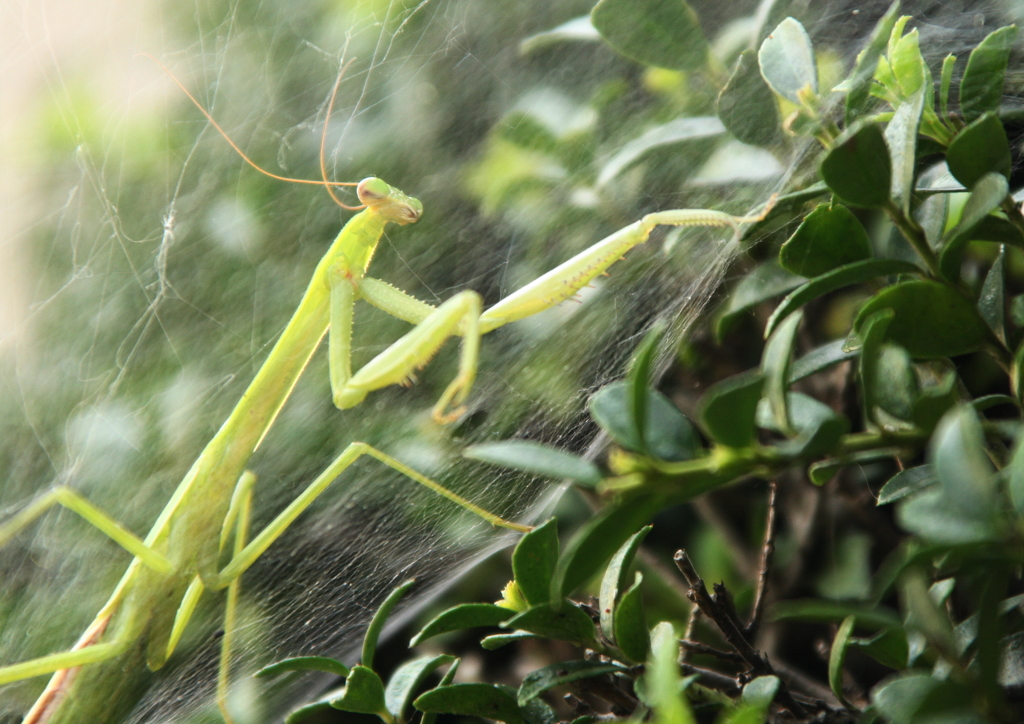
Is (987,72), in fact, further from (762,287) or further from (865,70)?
(762,287)

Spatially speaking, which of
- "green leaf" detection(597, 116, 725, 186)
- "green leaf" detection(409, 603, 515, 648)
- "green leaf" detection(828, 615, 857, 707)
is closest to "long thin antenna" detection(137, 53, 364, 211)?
"green leaf" detection(597, 116, 725, 186)

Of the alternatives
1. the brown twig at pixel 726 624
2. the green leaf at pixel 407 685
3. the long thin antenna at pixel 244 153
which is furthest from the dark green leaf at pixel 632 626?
the long thin antenna at pixel 244 153

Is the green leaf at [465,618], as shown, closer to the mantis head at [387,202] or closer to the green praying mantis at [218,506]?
the green praying mantis at [218,506]

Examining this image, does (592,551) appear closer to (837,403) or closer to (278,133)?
(837,403)

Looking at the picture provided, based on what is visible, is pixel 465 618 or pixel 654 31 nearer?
pixel 465 618

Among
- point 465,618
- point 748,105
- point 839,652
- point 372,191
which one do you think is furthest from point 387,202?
point 839,652

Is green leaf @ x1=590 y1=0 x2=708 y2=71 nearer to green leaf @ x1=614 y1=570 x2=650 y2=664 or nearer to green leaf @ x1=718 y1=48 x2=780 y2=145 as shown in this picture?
green leaf @ x1=718 y1=48 x2=780 y2=145
